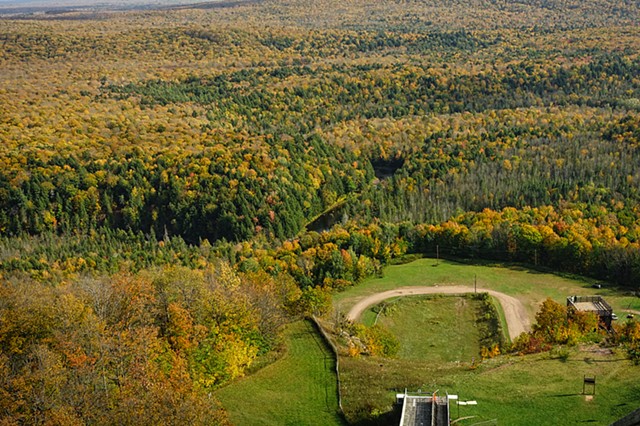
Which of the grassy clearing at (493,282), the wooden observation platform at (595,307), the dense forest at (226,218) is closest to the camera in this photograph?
the dense forest at (226,218)

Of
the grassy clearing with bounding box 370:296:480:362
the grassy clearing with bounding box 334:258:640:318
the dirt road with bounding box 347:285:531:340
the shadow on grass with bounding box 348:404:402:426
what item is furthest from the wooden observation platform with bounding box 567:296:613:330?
the shadow on grass with bounding box 348:404:402:426

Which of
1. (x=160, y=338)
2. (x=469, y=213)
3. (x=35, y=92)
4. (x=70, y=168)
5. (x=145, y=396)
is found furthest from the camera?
(x=35, y=92)

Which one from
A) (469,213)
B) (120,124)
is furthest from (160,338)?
A: (120,124)

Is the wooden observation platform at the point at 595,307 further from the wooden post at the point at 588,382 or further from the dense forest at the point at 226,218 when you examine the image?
the wooden post at the point at 588,382

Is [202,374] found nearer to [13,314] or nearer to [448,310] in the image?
[13,314]

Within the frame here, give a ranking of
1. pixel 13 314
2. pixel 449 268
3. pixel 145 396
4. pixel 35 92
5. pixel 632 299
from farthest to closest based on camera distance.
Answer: pixel 35 92, pixel 449 268, pixel 632 299, pixel 13 314, pixel 145 396

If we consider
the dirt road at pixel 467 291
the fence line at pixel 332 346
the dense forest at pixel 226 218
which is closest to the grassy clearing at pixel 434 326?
the dirt road at pixel 467 291
